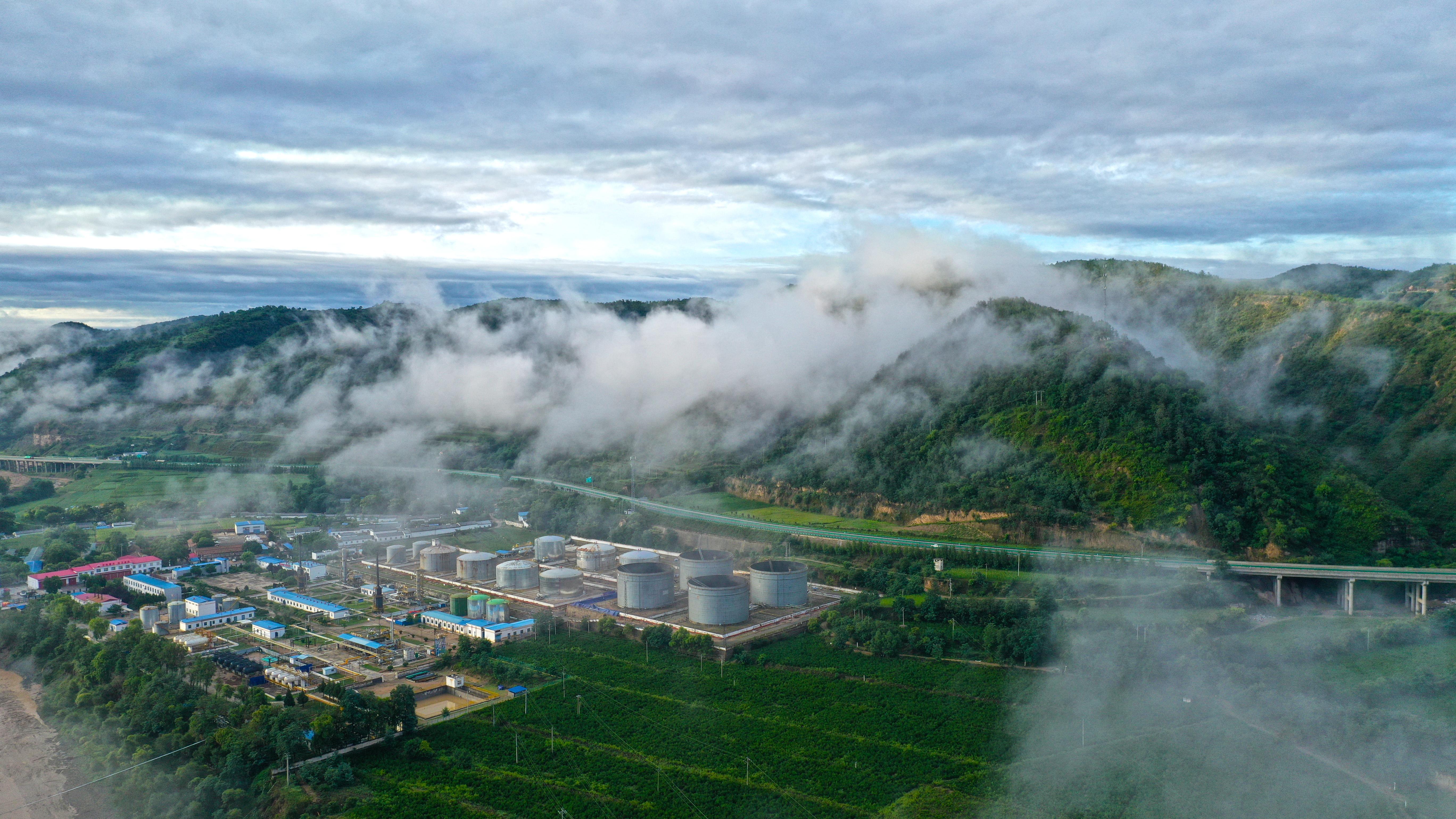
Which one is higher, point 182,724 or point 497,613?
point 182,724

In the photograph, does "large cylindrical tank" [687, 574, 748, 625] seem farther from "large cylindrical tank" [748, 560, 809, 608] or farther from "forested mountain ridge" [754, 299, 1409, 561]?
"forested mountain ridge" [754, 299, 1409, 561]

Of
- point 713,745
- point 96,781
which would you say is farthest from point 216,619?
point 713,745

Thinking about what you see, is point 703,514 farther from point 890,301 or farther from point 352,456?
point 352,456

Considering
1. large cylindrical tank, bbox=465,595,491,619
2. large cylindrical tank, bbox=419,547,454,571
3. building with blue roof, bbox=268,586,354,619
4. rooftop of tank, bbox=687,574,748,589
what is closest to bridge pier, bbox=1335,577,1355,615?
rooftop of tank, bbox=687,574,748,589

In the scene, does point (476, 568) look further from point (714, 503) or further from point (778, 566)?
point (778, 566)

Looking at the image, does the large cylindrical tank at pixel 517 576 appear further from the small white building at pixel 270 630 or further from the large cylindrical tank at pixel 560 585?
the small white building at pixel 270 630

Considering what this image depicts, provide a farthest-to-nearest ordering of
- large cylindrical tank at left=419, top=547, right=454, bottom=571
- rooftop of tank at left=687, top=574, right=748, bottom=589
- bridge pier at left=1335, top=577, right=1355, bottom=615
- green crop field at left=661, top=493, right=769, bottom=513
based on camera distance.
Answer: green crop field at left=661, top=493, right=769, bottom=513, large cylindrical tank at left=419, top=547, right=454, bottom=571, rooftop of tank at left=687, top=574, right=748, bottom=589, bridge pier at left=1335, top=577, right=1355, bottom=615
